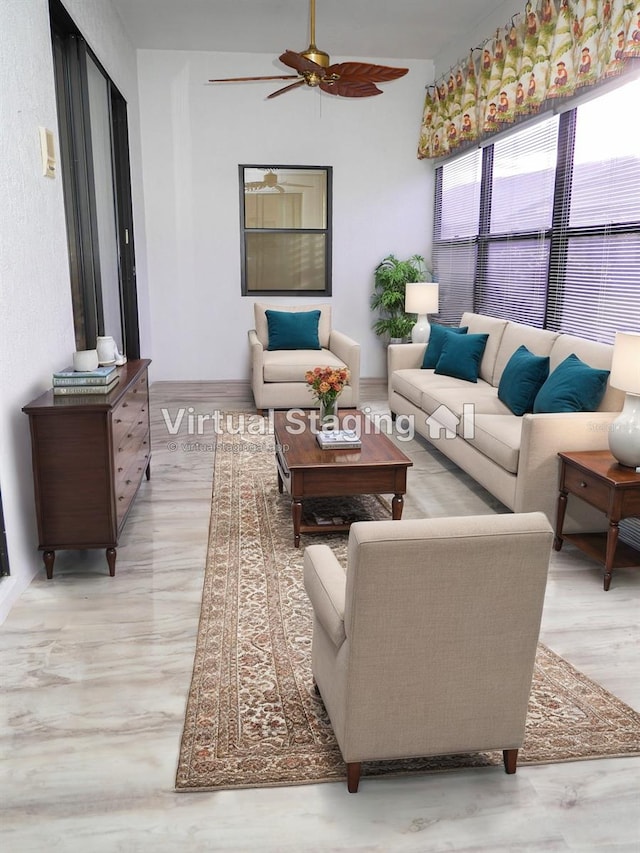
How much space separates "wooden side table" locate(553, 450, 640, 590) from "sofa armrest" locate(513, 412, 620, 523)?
0.23 ft

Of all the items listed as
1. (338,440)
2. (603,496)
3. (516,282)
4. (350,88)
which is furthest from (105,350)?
(516,282)

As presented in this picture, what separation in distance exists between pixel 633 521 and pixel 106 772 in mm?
2945

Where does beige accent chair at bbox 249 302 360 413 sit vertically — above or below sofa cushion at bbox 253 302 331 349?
below

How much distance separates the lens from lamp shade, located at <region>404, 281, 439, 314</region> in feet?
21.3

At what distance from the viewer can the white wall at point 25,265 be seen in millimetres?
2858

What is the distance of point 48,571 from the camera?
3.05 metres

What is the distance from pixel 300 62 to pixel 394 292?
11.0ft

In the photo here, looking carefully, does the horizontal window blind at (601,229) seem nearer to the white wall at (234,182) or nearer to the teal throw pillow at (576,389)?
the teal throw pillow at (576,389)

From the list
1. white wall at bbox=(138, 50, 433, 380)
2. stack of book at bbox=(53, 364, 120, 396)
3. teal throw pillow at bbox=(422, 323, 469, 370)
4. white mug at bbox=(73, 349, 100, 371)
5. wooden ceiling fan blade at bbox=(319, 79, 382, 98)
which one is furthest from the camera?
white wall at bbox=(138, 50, 433, 380)

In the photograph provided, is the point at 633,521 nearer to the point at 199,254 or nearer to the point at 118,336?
the point at 118,336

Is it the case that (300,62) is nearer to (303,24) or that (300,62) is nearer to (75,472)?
(303,24)

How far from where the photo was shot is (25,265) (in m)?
3.11

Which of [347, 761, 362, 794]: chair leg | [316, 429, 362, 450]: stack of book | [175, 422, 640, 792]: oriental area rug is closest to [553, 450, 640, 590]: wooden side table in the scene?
[175, 422, 640, 792]: oriental area rug

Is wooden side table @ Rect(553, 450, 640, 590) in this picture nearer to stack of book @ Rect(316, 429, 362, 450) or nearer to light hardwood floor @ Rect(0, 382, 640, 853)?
light hardwood floor @ Rect(0, 382, 640, 853)
